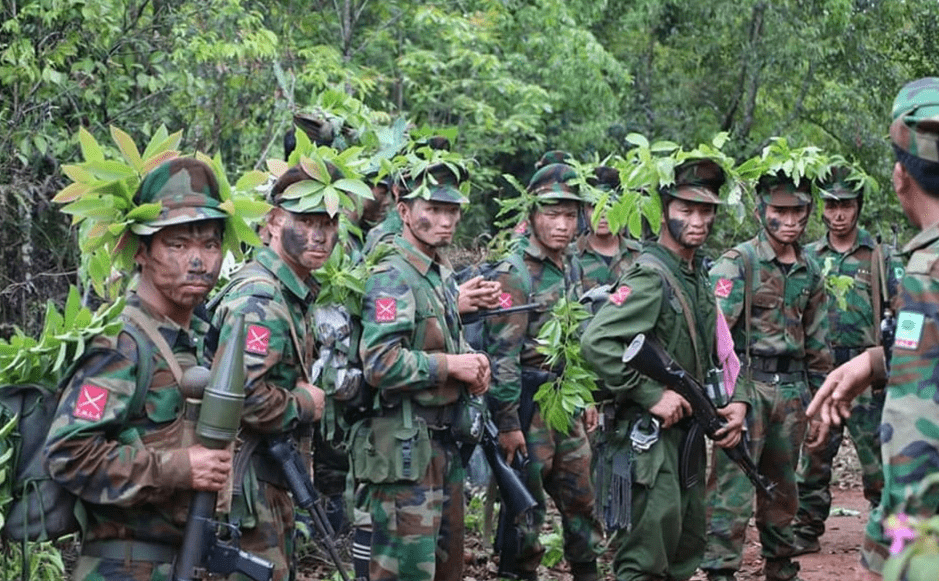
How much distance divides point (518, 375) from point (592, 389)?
2.28ft

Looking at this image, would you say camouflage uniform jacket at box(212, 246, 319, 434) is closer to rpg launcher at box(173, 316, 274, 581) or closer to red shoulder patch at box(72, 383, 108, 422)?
rpg launcher at box(173, 316, 274, 581)

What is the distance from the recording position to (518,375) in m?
8.30

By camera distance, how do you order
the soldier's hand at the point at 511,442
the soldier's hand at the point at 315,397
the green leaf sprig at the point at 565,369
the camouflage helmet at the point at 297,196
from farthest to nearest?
the soldier's hand at the point at 511,442 < the green leaf sprig at the point at 565,369 < the camouflage helmet at the point at 297,196 < the soldier's hand at the point at 315,397

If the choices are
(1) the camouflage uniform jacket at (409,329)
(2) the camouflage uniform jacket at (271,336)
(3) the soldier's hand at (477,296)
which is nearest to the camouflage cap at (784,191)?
(3) the soldier's hand at (477,296)

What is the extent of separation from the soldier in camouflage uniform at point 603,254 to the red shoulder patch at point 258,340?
192 inches

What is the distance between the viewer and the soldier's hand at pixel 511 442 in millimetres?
7953

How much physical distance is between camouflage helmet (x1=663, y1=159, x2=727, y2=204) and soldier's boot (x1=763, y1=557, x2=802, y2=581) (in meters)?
2.79

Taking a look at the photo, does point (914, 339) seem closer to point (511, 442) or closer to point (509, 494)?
point (509, 494)

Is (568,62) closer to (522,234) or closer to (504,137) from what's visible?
(504,137)

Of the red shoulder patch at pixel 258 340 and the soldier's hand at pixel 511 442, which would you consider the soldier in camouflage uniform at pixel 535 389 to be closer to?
the soldier's hand at pixel 511 442

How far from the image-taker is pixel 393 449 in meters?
6.38

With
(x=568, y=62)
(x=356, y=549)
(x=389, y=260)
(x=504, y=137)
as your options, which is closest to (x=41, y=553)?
(x=356, y=549)

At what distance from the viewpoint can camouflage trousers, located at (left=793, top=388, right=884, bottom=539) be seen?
31.3 ft

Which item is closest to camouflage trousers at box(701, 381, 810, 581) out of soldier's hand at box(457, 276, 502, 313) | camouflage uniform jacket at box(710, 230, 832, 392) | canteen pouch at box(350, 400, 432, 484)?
camouflage uniform jacket at box(710, 230, 832, 392)
